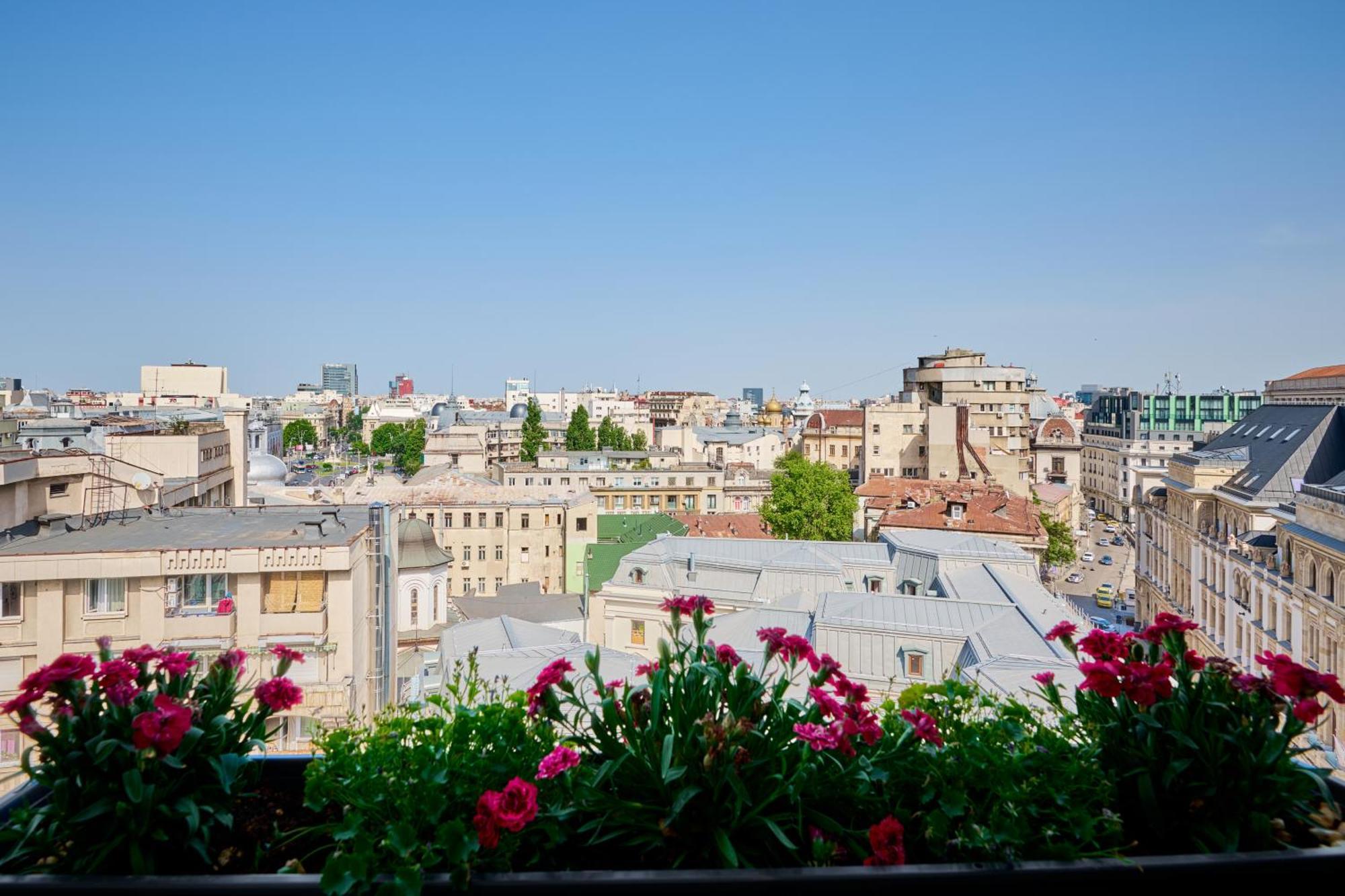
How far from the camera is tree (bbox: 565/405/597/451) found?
71562 mm

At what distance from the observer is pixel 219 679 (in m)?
3.36

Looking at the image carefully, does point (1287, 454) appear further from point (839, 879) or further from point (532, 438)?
point (532, 438)

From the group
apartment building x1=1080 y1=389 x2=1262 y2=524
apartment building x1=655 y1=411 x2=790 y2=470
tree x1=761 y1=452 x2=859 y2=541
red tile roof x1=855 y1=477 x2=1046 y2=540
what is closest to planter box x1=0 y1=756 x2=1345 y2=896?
red tile roof x1=855 y1=477 x2=1046 y2=540

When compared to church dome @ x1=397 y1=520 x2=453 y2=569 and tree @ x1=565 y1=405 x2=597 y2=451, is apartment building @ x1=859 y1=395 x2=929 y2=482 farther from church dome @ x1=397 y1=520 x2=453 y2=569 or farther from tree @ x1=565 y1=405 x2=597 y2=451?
church dome @ x1=397 y1=520 x2=453 y2=569

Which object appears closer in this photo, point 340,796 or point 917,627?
point 340,796

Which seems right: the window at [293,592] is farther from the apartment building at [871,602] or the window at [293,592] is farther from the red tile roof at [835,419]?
the red tile roof at [835,419]

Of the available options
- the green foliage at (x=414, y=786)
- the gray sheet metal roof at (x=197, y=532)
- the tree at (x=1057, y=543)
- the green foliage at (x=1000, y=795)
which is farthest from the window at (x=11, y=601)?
the tree at (x=1057, y=543)

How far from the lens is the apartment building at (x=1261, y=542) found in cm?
1861

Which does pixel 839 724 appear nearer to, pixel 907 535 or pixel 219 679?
pixel 219 679

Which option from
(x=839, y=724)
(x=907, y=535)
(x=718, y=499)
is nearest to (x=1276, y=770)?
(x=839, y=724)

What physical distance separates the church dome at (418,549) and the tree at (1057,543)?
2719 cm

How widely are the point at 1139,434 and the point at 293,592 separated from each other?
83562 mm

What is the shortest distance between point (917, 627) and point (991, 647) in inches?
77.9

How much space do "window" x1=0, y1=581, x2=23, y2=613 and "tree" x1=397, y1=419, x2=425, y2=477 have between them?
71724 millimetres
